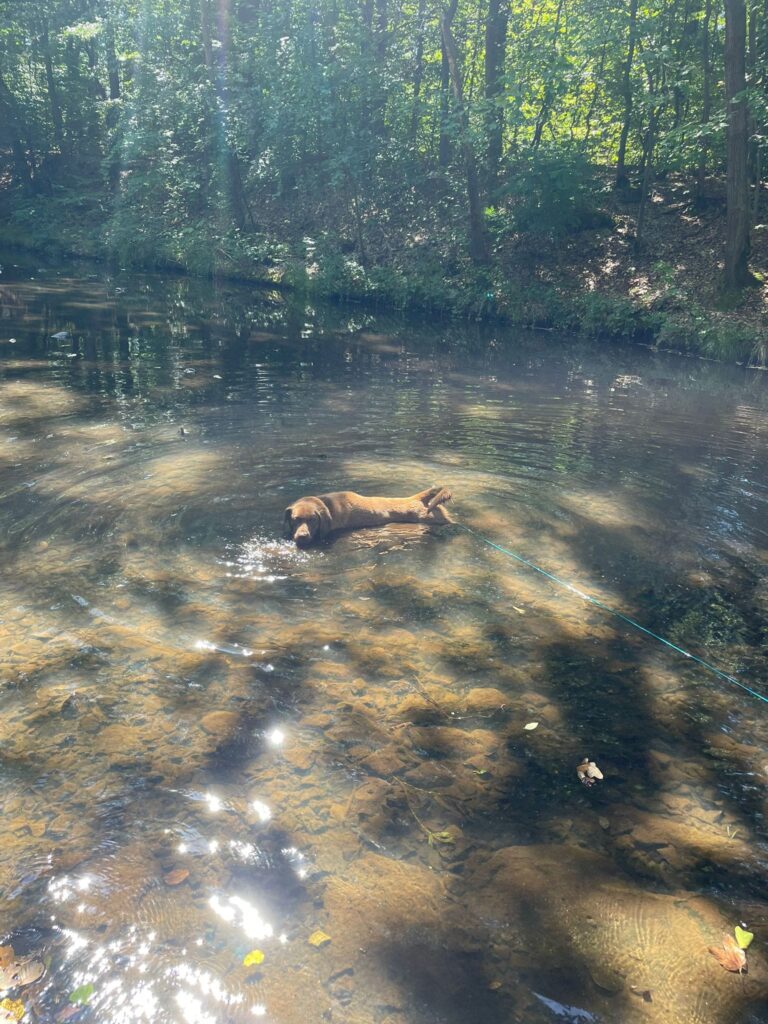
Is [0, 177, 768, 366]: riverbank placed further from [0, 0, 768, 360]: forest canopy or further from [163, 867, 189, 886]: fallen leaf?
[163, 867, 189, 886]: fallen leaf

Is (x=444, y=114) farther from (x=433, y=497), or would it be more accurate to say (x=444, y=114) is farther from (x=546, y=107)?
(x=433, y=497)

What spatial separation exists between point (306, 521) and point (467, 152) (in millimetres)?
19488

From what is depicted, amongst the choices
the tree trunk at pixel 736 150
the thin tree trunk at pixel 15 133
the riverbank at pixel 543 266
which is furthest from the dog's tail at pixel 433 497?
the thin tree trunk at pixel 15 133

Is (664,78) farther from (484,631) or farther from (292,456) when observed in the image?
(484,631)

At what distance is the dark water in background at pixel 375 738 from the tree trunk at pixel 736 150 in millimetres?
11504

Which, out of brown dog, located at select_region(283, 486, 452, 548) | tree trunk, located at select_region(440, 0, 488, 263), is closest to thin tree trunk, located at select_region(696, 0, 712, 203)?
tree trunk, located at select_region(440, 0, 488, 263)

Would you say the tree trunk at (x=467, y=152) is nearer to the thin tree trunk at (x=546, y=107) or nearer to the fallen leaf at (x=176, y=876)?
the thin tree trunk at (x=546, y=107)

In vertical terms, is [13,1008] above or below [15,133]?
below

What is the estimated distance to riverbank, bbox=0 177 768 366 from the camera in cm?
1859

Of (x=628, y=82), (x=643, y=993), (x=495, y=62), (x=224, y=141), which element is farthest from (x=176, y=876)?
(x=224, y=141)

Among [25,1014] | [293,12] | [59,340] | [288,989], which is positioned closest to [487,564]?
[288,989]

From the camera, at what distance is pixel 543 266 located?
23062 millimetres

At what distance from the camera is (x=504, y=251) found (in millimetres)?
24125

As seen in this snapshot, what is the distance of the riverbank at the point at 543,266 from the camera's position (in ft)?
61.0
